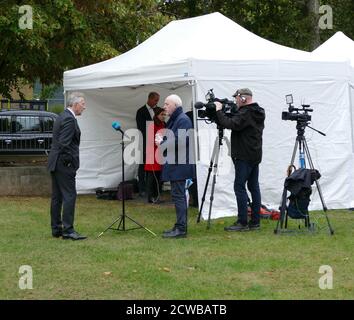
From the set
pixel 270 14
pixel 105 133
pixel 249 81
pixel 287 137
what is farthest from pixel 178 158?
pixel 270 14

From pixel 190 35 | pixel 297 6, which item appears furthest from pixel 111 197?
pixel 297 6

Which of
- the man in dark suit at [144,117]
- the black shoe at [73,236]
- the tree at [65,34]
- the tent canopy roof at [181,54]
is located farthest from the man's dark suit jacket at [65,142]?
the tree at [65,34]

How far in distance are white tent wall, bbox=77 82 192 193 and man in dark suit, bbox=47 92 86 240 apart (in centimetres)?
517

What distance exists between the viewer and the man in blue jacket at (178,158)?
30.0 feet

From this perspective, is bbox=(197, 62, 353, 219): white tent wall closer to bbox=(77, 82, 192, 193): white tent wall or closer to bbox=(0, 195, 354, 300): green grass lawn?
bbox=(0, 195, 354, 300): green grass lawn

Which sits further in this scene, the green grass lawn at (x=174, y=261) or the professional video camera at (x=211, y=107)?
the professional video camera at (x=211, y=107)

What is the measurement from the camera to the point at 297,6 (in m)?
25.1

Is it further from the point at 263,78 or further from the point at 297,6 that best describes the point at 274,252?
the point at 297,6

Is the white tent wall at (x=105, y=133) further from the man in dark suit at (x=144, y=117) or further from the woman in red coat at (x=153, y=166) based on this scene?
the woman in red coat at (x=153, y=166)

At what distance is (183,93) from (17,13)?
12.1 ft

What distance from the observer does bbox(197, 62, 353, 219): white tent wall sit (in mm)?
11164

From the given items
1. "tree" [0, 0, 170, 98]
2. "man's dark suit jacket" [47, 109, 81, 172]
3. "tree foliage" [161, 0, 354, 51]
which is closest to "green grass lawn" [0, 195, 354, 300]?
"man's dark suit jacket" [47, 109, 81, 172]

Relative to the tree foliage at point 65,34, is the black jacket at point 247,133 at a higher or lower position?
lower

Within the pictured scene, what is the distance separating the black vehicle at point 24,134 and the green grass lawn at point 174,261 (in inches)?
199
